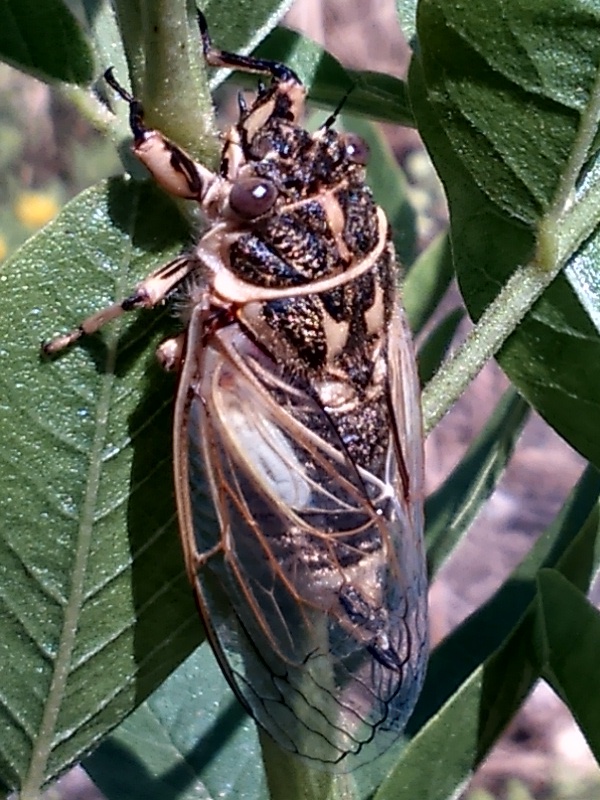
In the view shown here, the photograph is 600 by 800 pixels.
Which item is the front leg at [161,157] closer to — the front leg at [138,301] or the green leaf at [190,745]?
the front leg at [138,301]

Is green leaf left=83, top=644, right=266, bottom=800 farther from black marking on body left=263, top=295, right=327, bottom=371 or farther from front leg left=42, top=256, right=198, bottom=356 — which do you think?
front leg left=42, top=256, right=198, bottom=356

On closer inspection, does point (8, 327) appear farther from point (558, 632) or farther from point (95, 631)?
point (558, 632)

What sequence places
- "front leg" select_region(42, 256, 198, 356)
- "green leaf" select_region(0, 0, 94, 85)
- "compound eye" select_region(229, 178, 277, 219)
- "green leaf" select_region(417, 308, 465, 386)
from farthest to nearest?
"green leaf" select_region(417, 308, 465, 386), "compound eye" select_region(229, 178, 277, 219), "green leaf" select_region(0, 0, 94, 85), "front leg" select_region(42, 256, 198, 356)

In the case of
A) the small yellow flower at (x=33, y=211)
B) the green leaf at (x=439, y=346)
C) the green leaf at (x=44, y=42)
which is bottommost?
the small yellow flower at (x=33, y=211)

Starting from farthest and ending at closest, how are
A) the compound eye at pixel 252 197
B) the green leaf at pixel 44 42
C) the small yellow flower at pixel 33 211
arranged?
the small yellow flower at pixel 33 211 < the compound eye at pixel 252 197 < the green leaf at pixel 44 42

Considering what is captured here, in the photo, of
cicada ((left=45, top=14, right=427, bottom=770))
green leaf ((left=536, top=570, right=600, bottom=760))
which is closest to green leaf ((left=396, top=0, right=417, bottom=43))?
cicada ((left=45, top=14, right=427, bottom=770))

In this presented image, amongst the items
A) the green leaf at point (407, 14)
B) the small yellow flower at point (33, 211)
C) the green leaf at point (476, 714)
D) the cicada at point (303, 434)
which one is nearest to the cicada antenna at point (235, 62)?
the cicada at point (303, 434)

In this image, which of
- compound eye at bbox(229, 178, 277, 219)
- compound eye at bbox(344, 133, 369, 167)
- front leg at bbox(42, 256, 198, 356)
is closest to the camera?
front leg at bbox(42, 256, 198, 356)

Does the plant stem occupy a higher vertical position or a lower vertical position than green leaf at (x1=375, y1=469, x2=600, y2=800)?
higher
